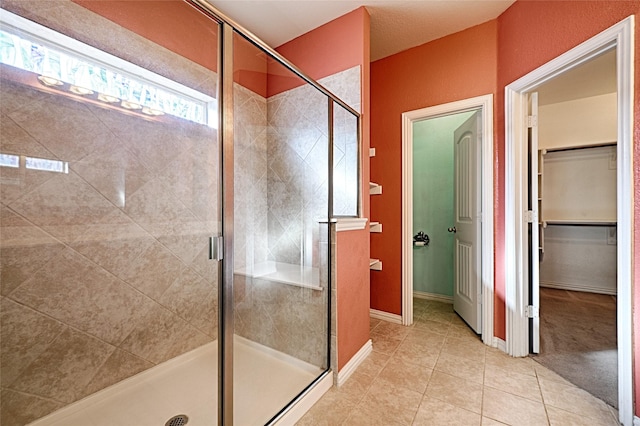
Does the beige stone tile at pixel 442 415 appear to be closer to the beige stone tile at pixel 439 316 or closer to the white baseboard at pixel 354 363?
the white baseboard at pixel 354 363

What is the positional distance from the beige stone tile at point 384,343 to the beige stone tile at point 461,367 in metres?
0.34

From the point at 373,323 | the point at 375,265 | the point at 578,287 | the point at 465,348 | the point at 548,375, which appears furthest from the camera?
the point at 578,287

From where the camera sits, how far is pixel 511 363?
1873 mm

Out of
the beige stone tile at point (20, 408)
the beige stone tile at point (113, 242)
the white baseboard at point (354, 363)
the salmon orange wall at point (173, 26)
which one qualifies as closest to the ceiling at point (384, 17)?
the salmon orange wall at point (173, 26)

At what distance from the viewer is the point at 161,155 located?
1805 millimetres

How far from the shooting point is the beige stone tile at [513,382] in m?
1.56

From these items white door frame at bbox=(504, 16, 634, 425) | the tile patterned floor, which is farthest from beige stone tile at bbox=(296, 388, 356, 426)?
white door frame at bbox=(504, 16, 634, 425)

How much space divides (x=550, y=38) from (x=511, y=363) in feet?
7.31

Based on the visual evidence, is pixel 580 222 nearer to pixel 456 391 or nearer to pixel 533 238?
pixel 533 238

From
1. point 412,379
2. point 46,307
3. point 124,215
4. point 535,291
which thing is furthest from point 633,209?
point 46,307

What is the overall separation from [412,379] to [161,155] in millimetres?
2275

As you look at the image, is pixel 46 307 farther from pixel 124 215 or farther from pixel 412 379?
pixel 412 379

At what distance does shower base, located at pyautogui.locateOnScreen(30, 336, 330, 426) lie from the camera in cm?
135

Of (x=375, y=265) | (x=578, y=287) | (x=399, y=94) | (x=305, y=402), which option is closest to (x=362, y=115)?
(x=399, y=94)
